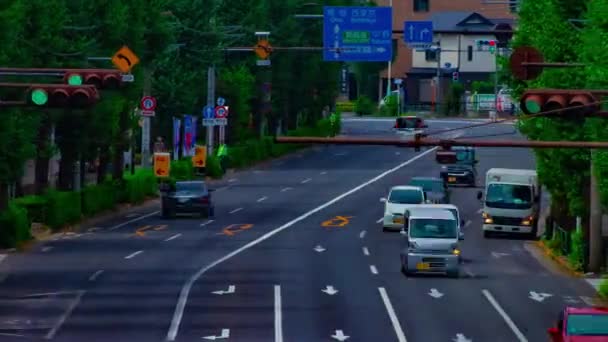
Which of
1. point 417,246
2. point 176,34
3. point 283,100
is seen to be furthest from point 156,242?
point 283,100

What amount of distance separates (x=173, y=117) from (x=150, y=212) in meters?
19.7

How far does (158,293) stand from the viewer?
1762 inches

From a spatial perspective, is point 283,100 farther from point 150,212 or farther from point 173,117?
point 150,212

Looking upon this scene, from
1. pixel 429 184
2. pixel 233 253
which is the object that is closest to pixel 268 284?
pixel 233 253

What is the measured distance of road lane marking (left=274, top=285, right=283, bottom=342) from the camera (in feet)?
120

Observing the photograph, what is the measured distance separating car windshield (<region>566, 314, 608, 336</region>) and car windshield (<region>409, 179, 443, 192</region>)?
42153 millimetres

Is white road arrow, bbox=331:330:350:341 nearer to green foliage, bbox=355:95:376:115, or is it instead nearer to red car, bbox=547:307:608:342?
red car, bbox=547:307:608:342

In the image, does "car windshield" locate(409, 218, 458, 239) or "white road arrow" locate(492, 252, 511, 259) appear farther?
"white road arrow" locate(492, 252, 511, 259)

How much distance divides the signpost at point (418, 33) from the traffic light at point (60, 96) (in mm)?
54479

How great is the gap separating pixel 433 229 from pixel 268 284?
6.19 m

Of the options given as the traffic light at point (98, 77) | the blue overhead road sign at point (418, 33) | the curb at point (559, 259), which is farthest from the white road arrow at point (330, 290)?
the blue overhead road sign at point (418, 33)

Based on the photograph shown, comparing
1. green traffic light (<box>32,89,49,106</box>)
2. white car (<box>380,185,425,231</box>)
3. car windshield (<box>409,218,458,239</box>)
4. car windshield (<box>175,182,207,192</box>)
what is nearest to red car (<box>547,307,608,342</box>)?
green traffic light (<box>32,89,49,106</box>)

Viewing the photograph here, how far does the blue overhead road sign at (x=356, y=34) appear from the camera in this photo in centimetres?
7362

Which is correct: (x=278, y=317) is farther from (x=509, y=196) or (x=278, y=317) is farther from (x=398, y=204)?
(x=509, y=196)
